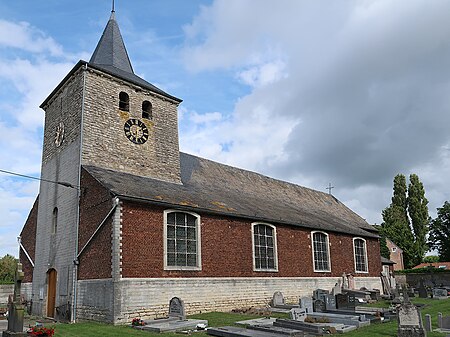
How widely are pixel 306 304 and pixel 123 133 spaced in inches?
428

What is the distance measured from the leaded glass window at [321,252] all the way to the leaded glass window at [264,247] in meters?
3.56

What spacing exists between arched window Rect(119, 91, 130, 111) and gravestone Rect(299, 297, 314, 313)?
1166 cm

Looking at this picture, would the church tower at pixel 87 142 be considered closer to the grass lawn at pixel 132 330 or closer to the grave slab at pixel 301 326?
the grass lawn at pixel 132 330

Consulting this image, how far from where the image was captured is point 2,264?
156 feet

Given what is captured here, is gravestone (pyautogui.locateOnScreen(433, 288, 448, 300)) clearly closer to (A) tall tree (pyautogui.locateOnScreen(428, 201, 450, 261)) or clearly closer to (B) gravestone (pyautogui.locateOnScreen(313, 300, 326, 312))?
(B) gravestone (pyautogui.locateOnScreen(313, 300, 326, 312))

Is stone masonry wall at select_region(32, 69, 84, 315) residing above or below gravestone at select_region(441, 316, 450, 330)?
above

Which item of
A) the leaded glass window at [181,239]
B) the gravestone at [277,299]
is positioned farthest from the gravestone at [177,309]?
the gravestone at [277,299]

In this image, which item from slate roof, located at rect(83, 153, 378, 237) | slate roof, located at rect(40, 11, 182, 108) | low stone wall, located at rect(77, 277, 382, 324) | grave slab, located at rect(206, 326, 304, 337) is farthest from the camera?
slate roof, located at rect(40, 11, 182, 108)

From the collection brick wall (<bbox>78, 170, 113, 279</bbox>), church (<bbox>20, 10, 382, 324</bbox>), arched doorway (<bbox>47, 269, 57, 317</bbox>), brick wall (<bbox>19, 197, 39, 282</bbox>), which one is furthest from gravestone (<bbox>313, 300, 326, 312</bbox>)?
brick wall (<bbox>19, 197, 39, 282</bbox>)

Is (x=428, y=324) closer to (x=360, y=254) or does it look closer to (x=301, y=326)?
(x=301, y=326)

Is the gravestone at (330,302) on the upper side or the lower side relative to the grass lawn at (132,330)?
upper

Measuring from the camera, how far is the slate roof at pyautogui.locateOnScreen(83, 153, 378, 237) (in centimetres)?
1656

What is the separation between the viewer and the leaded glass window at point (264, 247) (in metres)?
19.4

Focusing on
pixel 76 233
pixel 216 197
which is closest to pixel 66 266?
pixel 76 233
